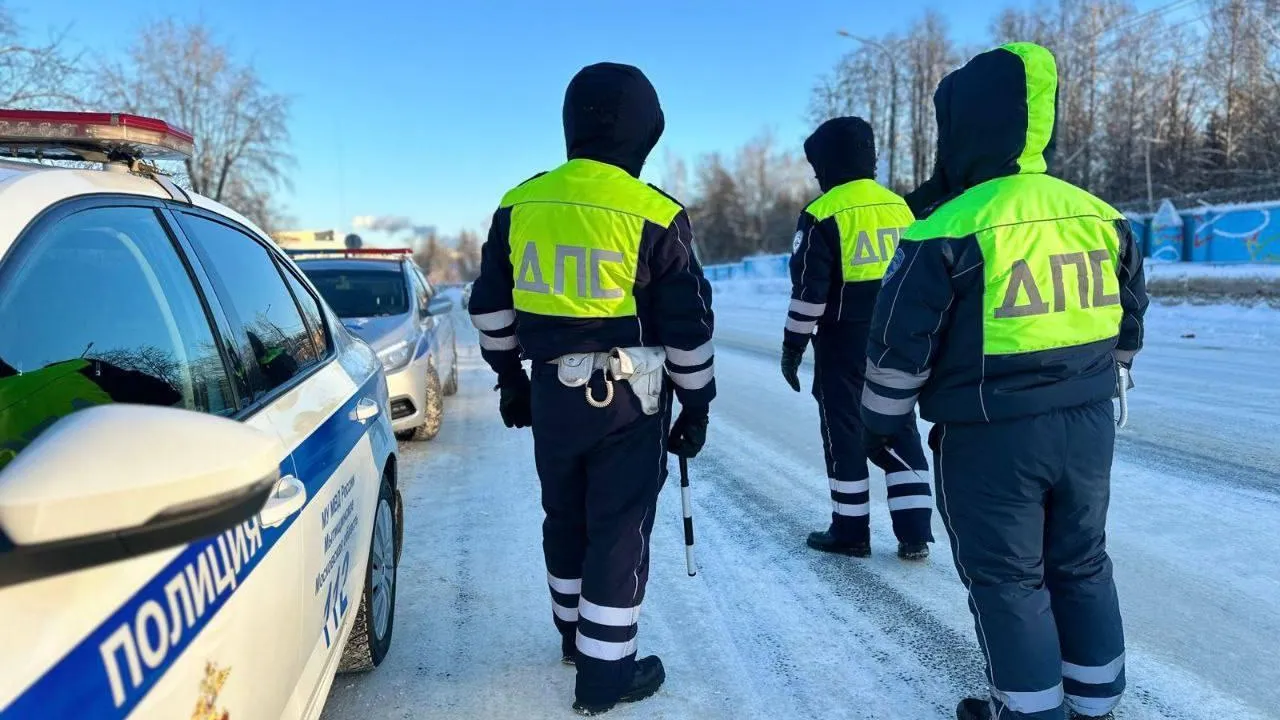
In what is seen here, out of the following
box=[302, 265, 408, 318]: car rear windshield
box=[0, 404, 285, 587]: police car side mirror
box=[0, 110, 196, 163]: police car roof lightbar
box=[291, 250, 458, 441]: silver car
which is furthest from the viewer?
box=[302, 265, 408, 318]: car rear windshield

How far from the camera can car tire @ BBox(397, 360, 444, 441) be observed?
264 inches

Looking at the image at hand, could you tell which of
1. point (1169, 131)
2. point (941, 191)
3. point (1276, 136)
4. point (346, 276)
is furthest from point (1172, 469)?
point (1169, 131)

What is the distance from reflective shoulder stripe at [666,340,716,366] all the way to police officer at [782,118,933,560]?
121 cm

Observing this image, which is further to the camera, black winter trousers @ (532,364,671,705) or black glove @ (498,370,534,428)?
black glove @ (498,370,534,428)

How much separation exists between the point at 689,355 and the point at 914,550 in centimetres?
191

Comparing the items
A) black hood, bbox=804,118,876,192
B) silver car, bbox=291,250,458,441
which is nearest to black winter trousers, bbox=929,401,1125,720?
black hood, bbox=804,118,876,192

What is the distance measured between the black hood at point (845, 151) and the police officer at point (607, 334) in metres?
1.49

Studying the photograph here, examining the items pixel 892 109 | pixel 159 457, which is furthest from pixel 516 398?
pixel 892 109

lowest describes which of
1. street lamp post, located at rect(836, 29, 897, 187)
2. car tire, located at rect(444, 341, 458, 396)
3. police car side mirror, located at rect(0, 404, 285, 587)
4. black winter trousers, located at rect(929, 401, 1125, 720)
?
car tire, located at rect(444, 341, 458, 396)

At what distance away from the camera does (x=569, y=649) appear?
3.01m

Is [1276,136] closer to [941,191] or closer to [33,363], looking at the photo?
[941,191]

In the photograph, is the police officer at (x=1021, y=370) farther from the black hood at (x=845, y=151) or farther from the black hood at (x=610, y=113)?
the black hood at (x=845, y=151)

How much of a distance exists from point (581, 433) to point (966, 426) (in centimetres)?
119

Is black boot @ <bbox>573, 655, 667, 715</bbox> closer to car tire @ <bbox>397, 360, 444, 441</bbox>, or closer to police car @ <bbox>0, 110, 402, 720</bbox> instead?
police car @ <bbox>0, 110, 402, 720</bbox>
